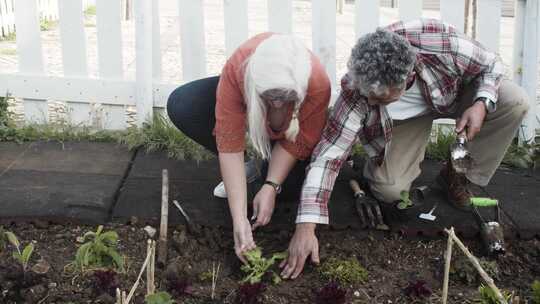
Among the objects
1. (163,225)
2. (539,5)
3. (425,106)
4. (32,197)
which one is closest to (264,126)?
(163,225)

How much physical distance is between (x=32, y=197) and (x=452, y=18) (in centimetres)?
255

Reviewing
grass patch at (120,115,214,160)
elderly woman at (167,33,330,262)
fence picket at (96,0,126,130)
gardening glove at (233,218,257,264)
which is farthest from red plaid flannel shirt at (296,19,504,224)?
fence picket at (96,0,126,130)

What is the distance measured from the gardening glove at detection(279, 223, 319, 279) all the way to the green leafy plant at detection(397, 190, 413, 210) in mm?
557

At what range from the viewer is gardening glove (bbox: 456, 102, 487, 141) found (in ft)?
9.59

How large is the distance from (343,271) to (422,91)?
892 millimetres

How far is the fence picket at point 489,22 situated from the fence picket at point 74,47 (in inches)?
94.3

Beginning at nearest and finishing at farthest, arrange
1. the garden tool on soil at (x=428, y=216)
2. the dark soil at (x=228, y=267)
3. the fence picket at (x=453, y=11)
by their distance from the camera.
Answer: the dark soil at (x=228, y=267)
the garden tool on soil at (x=428, y=216)
the fence picket at (x=453, y=11)

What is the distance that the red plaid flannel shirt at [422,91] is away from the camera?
109 inches

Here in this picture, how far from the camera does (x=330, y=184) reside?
2.78 m

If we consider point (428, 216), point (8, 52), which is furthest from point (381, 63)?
point (8, 52)

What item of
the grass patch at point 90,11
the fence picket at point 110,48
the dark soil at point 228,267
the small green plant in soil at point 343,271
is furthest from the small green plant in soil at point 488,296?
the grass patch at point 90,11

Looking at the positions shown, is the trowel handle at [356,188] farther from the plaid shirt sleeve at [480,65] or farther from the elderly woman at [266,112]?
the plaid shirt sleeve at [480,65]

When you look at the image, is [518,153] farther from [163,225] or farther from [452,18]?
[163,225]

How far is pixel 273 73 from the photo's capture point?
2.43 m
